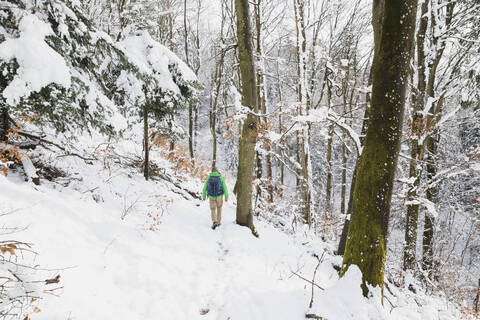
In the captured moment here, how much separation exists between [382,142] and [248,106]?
12.4 feet

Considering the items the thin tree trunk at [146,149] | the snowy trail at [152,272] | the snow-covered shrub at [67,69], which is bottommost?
the snowy trail at [152,272]

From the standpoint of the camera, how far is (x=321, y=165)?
2761 cm

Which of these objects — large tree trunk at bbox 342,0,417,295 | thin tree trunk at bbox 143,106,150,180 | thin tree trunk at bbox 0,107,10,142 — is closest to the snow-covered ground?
large tree trunk at bbox 342,0,417,295

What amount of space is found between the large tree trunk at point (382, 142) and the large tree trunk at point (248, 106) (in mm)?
3108

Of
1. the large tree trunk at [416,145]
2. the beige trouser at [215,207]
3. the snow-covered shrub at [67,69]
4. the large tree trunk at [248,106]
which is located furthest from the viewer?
the large tree trunk at [416,145]

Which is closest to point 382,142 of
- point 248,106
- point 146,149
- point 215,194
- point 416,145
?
point 248,106

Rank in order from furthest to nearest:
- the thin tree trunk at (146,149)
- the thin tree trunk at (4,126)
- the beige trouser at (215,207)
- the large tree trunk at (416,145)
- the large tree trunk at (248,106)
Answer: the thin tree trunk at (146,149) → the large tree trunk at (416,145) → the beige trouser at (215,207) → the large tree trunk at (248,106) → the thin tree trunk at (4,126)

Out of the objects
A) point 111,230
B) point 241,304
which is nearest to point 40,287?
point 111,230

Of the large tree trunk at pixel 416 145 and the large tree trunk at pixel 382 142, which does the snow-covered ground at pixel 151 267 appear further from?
the large tree trunk at pixel 416 145

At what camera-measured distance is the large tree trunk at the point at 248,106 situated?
6.06 m

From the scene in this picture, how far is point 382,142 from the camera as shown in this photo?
318 cm

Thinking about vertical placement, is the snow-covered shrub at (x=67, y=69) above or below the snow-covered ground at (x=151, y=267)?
above

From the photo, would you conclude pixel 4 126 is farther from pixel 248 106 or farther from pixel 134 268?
pixel 248 106

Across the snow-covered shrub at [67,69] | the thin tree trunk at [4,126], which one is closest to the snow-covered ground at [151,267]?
the thin tree trunk at [4,126]
